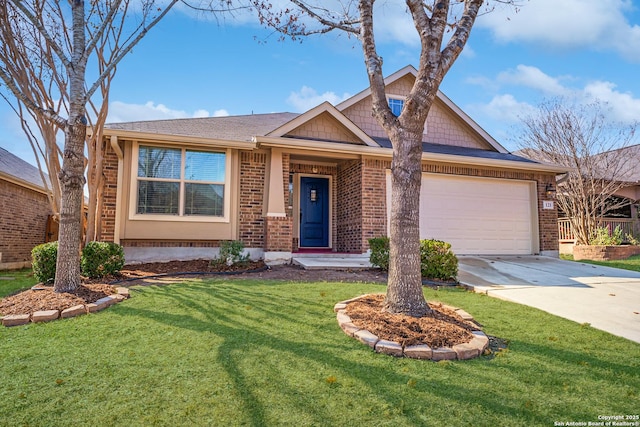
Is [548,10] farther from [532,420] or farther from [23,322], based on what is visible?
[23,322]

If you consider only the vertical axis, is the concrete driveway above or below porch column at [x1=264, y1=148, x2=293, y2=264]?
below

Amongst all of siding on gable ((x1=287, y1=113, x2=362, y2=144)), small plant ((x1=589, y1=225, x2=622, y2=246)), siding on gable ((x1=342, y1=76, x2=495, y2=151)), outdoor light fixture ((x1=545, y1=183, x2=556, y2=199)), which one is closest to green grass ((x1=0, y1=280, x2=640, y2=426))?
siding on gable ((x1=287, y1=113, x2=362, y2=144))

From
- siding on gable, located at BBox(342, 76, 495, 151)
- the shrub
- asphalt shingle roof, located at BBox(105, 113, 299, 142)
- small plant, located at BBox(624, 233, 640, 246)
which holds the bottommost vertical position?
the shrub

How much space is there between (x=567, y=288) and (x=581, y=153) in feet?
35.3

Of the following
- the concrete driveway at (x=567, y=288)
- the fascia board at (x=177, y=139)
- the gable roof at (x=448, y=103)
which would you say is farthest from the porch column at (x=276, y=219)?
the concrete driveway at (x=567, y=288)

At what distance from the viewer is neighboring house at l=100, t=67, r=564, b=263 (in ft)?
28.9

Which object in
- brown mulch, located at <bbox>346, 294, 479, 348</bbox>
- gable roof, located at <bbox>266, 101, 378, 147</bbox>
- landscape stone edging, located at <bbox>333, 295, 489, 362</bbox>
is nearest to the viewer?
landscape stone edging, located at <bbox>333, 295, 489, 362</bbox>

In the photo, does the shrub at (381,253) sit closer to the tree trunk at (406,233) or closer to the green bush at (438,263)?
the green bush at (438,263)

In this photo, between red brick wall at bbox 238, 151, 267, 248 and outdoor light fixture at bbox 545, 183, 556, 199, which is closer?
red brick wall at bbox 238, 151, 267, 248

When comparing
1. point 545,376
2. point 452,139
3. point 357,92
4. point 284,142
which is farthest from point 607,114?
point 545,376

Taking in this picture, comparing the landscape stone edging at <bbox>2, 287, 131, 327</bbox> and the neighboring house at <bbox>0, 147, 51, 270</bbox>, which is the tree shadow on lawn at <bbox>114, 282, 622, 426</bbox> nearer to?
the landscape stone edging at <bbox>2, 287, 131, 327</bbox>

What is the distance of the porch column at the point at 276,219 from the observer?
9055mm

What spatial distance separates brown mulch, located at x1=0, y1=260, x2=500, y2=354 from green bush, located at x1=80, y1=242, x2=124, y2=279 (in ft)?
0.61

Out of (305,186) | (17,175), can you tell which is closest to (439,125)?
(305,186)
